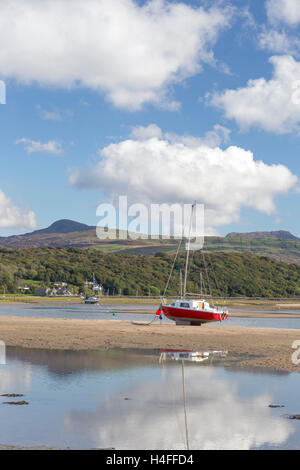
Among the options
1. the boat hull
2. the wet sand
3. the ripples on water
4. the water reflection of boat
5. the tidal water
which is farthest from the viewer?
the ripples on water

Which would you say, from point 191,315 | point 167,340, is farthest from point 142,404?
point 191,315

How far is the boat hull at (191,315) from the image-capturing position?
53.8m

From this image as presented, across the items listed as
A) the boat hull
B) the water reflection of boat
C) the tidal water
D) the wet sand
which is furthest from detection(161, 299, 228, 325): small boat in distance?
the tidal water

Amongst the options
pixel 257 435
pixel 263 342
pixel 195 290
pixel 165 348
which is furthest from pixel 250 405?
pixel 195 290

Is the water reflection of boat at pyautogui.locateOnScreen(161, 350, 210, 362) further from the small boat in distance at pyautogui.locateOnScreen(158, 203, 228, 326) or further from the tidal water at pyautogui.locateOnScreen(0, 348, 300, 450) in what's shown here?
A: the small boat in distance at pyautogui.locateOnScreen(158, 203, 228, 326)

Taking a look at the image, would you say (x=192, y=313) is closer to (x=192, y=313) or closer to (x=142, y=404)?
(x=192, y=313)

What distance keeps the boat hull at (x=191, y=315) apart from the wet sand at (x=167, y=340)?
672 centimetres

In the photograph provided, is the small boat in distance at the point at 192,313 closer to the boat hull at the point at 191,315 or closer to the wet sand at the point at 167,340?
the boat hull at the point at 191,315

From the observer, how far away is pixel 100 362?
26.7 meters

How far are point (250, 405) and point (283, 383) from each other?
456cm

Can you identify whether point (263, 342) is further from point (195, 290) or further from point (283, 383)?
point (195, 290)

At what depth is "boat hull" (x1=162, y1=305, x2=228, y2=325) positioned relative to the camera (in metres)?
53.8

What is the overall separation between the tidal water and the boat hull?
25741 millimetres

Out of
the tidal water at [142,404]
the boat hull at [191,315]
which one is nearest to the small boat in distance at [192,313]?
the boat hull at [191,315]
